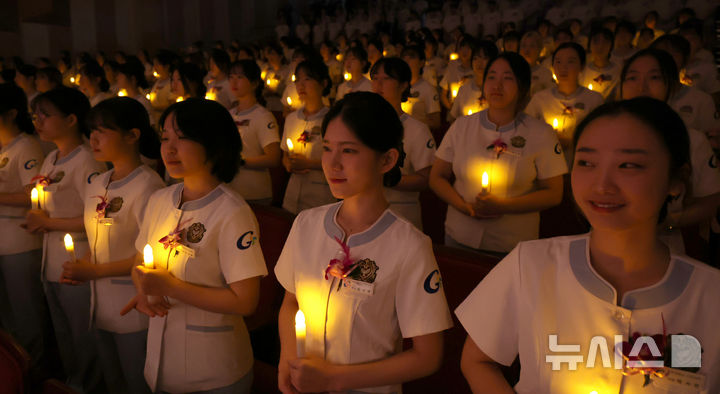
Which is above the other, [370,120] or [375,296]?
[370,120]

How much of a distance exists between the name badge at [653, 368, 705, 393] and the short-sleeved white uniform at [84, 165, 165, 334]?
1.93 meters

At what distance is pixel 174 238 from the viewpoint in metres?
1.93

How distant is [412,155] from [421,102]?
2.55 metres

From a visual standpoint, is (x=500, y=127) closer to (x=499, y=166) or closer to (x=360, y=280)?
(x=499, y=166)

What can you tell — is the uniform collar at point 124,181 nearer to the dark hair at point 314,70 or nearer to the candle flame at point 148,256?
the candle flame at point 148,256

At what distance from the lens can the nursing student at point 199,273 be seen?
187 cm

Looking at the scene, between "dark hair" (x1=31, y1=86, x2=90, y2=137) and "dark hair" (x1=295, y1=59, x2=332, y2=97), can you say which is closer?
"dark hair" (x1=31, y1=86, x2=90, y2=137)

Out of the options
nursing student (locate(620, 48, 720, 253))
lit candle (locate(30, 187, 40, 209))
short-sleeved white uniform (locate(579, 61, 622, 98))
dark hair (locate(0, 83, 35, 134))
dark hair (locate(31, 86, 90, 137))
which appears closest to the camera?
nursing student (locate(620, 48, 720, 253))

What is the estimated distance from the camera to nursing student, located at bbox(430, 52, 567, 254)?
2676mm

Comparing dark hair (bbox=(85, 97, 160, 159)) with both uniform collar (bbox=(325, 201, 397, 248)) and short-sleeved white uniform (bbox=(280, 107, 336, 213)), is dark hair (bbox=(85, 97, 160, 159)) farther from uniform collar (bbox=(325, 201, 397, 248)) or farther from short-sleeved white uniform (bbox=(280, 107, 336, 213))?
short-sleeved white uniform (bbox=(280, 107, 336, 213))

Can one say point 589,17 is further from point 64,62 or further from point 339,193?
point 339,193

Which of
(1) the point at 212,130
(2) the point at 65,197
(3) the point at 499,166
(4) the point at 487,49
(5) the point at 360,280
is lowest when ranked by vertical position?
(2) the point at 65,197

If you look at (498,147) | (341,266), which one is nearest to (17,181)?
(341,266)

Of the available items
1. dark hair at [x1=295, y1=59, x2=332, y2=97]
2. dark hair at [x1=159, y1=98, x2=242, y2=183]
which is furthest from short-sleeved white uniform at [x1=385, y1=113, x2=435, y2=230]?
dark hair at [x1=159, y1=98, x2=242, y2=183]
